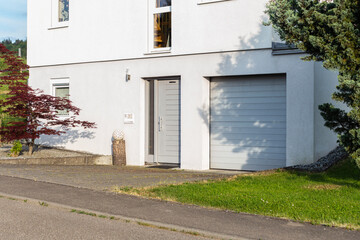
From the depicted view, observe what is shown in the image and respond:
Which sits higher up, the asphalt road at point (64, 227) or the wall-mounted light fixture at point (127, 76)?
the wall-mounted light fixture at point (127, 76)

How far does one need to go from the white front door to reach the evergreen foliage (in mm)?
6480

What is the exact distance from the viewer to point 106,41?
1655 centimetres

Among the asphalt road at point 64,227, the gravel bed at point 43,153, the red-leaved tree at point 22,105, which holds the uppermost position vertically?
the red-leaved tree at point 22,105

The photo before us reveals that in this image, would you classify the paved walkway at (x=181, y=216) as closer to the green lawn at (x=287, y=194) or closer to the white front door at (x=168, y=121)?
the green lawn at (x=287, y=194)

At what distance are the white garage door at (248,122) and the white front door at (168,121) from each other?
1.10 metres

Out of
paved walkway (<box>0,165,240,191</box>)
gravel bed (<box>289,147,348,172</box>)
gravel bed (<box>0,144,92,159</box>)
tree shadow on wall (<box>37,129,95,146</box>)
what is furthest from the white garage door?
gravel bed (<box>0,144,92,159</box>)

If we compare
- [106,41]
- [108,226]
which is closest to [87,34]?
[106,41]

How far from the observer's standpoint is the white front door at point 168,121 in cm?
1521

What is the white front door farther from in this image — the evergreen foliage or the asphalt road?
the asphalt road

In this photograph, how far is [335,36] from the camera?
8.68 m

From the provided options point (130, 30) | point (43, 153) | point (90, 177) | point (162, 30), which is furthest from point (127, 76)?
point (90, 177)

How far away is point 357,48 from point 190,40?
669cm

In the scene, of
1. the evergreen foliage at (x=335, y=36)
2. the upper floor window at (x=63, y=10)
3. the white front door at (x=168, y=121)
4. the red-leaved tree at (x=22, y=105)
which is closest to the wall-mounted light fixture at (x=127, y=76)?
the white front door at (x=168, y=121)

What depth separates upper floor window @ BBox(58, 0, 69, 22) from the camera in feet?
58.4
